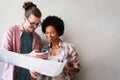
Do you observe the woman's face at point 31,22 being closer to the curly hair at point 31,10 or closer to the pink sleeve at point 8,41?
the curly hair at point 31,10

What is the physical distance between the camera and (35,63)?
1.21m

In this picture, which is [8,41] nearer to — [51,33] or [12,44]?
[12,44]

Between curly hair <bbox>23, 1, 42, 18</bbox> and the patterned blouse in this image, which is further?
the patterned blouse

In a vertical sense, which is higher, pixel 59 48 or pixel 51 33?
pixel 51 33

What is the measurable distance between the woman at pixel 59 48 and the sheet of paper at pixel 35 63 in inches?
11.6

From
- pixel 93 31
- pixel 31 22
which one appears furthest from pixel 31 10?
pixel 93 31

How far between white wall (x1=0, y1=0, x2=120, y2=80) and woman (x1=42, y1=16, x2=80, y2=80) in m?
0.14

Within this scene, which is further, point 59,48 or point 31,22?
point 59,48

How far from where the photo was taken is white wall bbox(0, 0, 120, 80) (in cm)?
164

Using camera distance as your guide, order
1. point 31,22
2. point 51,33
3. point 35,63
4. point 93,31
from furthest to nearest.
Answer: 1. point 93,31
2. point 51,33
3. point 31,22
4. point 35,63

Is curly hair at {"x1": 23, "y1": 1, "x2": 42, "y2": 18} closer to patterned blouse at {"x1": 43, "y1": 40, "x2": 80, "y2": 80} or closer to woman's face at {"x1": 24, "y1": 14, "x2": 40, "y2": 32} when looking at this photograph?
woman's face at {"x1": 24, "y1": 14, "x2": 40, "y2": 32}

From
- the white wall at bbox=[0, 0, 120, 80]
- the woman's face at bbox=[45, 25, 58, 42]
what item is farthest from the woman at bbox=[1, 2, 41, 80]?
the white wall at bbox=[0, 0, 120, 80]

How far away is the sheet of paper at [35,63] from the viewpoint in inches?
46.9

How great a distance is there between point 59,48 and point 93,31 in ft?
0.97
